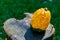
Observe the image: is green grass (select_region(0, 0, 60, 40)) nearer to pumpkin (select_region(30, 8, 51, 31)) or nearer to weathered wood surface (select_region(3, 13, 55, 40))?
weathered wood surface (select_region(3, 13, 55, 40))

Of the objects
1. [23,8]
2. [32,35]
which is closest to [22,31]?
[32,35]

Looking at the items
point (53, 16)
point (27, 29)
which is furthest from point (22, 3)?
point (27, 29)

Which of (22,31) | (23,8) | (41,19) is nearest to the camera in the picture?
(41,19)

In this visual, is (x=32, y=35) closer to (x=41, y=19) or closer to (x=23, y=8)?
(x=41, y=19)

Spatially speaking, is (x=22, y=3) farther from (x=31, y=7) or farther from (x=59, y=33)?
(x=59, y=33)

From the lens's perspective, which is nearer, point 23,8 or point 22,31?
point 22,31
